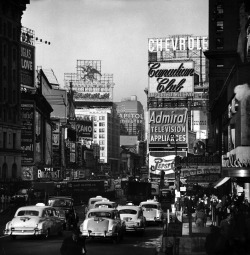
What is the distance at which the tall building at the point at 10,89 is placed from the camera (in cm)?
12362

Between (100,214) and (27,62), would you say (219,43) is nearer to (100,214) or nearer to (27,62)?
(27,62)

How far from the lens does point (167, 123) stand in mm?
138500

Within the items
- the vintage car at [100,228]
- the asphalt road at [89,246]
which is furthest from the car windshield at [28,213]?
the vintage car at [100,228]

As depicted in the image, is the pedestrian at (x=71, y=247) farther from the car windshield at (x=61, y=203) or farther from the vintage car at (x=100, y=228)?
the car windshield at (x=61, y=203)

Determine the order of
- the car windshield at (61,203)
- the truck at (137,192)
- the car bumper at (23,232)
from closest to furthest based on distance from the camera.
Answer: the car bumper at (23,232), the car windshield at (61,203), the truck at (137,192)

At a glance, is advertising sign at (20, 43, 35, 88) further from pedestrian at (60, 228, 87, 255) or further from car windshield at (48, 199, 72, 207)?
pedestrian at (60, 228, 87, 255)

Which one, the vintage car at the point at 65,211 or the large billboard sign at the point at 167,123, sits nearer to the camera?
the vintage car at the point at 65,211

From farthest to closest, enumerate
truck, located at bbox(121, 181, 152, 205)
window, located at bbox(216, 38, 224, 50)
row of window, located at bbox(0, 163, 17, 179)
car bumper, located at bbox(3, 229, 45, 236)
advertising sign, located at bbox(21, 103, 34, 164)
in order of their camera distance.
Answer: advertising sign, located at bbox(21, 103, 34, 164)
window, located at bbox(216, 38, 224, 50)
row of window, located at bbox(0, 163, 17, 179)
truck, located at bbox(121, 181, 152, 205)
car bumper, located at bbox(3, 229, 45, 236)

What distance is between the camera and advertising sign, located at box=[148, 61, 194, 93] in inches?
5423

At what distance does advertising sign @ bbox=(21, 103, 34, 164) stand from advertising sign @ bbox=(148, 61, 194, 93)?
25.0m

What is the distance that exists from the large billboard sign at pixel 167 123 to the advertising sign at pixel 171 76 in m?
4.41

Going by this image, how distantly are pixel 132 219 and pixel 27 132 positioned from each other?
113159 mm

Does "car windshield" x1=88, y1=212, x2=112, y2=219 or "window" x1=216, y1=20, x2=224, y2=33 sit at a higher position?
"window" x1=216, y1=20, x2=224, y2=33

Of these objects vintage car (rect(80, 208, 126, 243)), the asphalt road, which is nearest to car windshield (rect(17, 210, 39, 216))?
the asphalt road
